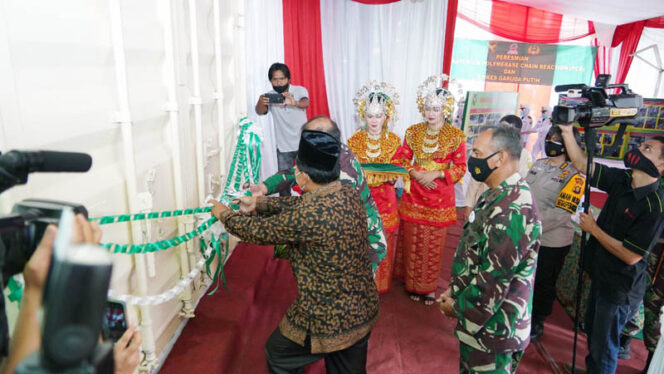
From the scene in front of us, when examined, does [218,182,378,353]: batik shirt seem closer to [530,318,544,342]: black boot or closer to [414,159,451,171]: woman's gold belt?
[414,159,451,171]: woman's gold belt

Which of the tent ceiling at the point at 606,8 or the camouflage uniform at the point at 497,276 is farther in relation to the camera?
the tent ceiling at the point at 606,8

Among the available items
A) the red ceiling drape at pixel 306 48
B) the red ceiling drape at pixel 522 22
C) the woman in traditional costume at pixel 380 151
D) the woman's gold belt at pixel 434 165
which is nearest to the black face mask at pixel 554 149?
the woman's gold belt at pixel 434 165

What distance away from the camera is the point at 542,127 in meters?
5.14

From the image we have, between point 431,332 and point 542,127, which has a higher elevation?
point 542,127

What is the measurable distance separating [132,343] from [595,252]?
7.10 feet

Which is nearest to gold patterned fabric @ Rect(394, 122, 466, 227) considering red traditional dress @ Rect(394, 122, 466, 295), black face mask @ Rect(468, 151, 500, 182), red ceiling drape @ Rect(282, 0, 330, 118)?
red traditional dress @ Rect(394, 122, 466, 295)

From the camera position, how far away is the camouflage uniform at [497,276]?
1438 millimetres

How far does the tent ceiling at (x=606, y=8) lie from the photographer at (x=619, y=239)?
150 inches

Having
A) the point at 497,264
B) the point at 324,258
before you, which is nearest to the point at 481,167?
the point at 497,264

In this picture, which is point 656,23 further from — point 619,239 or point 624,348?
point 619,239

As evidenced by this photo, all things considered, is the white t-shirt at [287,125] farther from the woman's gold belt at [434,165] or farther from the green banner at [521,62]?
the green banner at [521,62]

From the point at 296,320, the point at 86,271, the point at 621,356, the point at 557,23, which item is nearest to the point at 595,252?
the point at 621,356

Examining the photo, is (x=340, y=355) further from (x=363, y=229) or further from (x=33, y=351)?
(x=33, y=351)

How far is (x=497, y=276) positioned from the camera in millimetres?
1448
